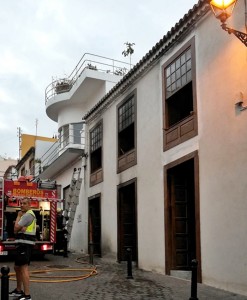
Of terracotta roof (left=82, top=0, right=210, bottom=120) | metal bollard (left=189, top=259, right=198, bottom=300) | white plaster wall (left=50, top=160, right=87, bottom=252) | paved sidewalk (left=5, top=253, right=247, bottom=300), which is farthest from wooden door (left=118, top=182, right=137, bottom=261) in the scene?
metal bollard (left=189, top=259, right=198, bottom=300)

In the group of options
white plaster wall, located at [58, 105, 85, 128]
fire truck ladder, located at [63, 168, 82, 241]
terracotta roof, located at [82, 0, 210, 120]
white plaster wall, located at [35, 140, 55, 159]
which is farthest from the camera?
white plaster wall, located at [35, 140, 55, 159]

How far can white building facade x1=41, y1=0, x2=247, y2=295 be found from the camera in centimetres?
920

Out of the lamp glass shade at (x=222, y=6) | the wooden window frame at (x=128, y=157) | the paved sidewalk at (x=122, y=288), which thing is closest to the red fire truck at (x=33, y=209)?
the wooden window frame at (x=128, y=157)

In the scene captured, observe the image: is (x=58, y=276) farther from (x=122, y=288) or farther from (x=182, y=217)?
(x=182, y=217)

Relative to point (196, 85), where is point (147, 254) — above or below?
below

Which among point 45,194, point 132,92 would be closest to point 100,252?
point 45,194

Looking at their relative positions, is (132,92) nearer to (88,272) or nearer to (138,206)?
(138,206)

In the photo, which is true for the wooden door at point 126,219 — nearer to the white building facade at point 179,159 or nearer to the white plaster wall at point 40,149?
the white building facade at point 179,159

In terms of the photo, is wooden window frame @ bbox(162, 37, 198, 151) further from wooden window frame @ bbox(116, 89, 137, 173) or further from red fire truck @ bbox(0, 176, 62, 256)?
red fire truck @ bbox(0, 176, 62, 256)

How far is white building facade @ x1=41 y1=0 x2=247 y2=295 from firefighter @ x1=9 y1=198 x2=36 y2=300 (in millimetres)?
Result: 3896

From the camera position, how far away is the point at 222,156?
9516mm

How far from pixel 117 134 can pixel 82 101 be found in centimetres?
A: 818

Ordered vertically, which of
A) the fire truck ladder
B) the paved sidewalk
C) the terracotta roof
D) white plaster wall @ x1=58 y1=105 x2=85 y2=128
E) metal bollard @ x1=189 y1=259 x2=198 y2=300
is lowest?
the paved sidewalk

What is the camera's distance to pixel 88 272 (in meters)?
12.4
